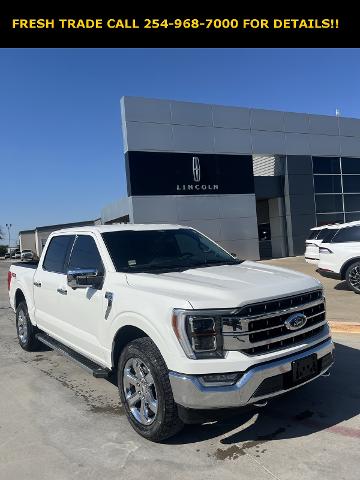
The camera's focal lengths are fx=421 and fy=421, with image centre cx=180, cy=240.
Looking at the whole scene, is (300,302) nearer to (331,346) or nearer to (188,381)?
(331,346)

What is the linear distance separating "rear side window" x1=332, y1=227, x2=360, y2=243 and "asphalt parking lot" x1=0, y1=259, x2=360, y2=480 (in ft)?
18.5

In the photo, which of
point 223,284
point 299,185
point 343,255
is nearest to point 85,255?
point 223,284

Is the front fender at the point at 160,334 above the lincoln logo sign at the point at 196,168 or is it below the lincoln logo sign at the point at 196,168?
below

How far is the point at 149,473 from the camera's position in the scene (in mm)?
2990

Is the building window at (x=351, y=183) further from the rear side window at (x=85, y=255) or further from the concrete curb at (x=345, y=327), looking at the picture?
the rear side window at (x=85, y=255)

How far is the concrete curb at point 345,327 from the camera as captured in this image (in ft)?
21.4

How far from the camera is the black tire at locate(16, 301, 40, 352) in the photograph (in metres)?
6.27

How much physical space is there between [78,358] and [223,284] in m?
2.06

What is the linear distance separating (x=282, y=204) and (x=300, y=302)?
21.8 meters

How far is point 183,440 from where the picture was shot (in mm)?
3424

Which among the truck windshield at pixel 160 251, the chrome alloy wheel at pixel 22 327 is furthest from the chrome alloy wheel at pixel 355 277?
the chrome alloy wheel at pixel 22 327

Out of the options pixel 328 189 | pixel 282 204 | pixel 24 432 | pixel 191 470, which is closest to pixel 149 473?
pixel 191 470

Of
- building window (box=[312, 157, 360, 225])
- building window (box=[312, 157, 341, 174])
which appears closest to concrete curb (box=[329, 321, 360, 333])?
building window (box=[312, 157, 360, 225])

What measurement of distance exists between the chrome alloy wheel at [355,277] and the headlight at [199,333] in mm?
7523
